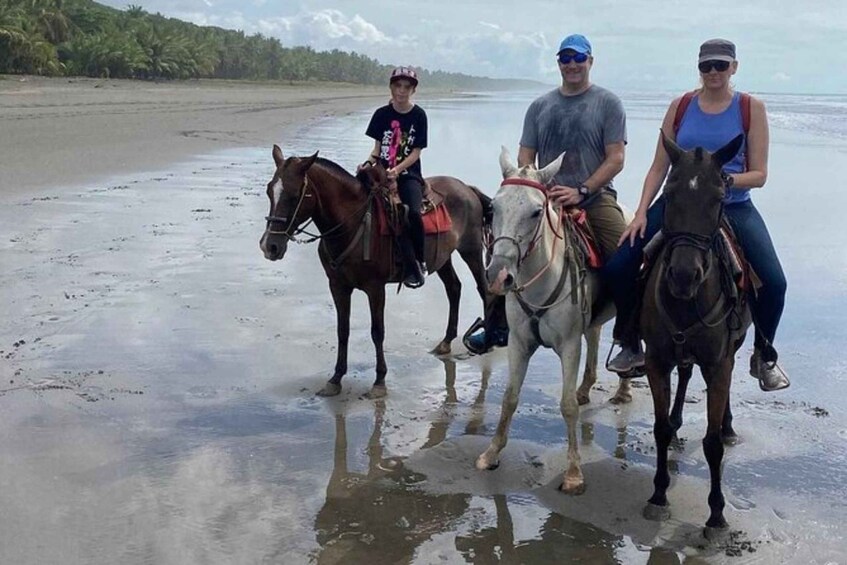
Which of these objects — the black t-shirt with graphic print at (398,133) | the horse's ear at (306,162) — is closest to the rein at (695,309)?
the horse's ear at (306,162)

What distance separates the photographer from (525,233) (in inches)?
186

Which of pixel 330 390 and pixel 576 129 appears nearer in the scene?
pixel 576 129

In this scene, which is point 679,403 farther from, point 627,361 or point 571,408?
point 571,408

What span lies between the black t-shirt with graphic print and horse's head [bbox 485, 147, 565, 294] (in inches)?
101

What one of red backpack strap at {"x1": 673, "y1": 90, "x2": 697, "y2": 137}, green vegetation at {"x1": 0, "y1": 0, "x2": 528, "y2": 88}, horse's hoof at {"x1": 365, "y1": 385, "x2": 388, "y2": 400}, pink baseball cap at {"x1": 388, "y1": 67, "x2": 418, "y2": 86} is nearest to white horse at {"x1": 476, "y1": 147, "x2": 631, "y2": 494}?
red backpack strap at {"x1": 673, "y1": 90, "x2": 697, "y2": 137}

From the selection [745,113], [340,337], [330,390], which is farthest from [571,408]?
[340,337]

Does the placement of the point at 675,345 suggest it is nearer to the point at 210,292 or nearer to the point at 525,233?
the point at 525,233

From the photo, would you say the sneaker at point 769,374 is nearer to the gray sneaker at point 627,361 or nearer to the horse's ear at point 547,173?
the gray sneaker at point 627,361

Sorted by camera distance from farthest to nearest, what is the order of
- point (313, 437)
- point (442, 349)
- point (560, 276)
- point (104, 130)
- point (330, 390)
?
1. point (104, 130)
2. point (442, 349)
3. point (330, 390)
4. point (313, 437)
5. point (560, 276)

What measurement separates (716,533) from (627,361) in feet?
3.93

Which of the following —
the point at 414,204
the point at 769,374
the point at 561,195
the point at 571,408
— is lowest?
the point at 571,408

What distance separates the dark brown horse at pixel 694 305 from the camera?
171 inches

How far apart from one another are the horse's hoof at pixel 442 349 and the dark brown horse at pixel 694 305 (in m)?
3.20

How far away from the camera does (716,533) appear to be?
4.62 meters
